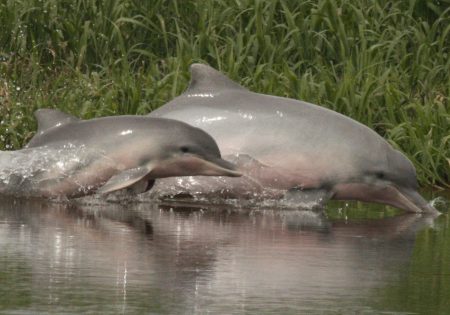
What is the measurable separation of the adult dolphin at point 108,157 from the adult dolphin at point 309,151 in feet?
1.67

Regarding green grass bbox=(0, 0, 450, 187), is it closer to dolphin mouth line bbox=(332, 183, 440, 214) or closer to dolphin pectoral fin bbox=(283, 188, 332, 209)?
dolphin mouth line bbox=(332, 183, 440, 214)

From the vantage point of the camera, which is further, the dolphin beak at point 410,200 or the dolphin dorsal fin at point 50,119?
the dolphin beak at point 410,200

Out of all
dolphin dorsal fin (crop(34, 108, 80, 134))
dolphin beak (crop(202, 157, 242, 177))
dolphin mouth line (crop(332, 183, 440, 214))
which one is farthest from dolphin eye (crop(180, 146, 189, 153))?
dolphin mouth line (crop(332, 183, 440, 214))

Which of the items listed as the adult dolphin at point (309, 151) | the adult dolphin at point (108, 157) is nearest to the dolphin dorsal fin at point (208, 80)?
the adult dolphin at point (309, 151)

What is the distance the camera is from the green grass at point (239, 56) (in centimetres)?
1599

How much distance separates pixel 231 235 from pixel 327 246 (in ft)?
2.57

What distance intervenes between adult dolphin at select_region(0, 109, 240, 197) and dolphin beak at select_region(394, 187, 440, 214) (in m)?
1.43

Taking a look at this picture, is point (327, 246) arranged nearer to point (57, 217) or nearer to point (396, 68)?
point (57, 217)

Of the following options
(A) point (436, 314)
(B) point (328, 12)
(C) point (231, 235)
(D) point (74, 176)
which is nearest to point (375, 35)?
(B) point (328, 12)

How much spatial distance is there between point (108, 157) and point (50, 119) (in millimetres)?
708

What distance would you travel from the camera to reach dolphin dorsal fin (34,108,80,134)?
13180 millimetres

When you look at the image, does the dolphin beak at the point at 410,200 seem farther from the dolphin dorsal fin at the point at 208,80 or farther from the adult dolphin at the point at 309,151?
the dolphin dorsal fin at the point at 208,80

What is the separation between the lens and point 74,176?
12.9m

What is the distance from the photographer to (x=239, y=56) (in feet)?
57.0
